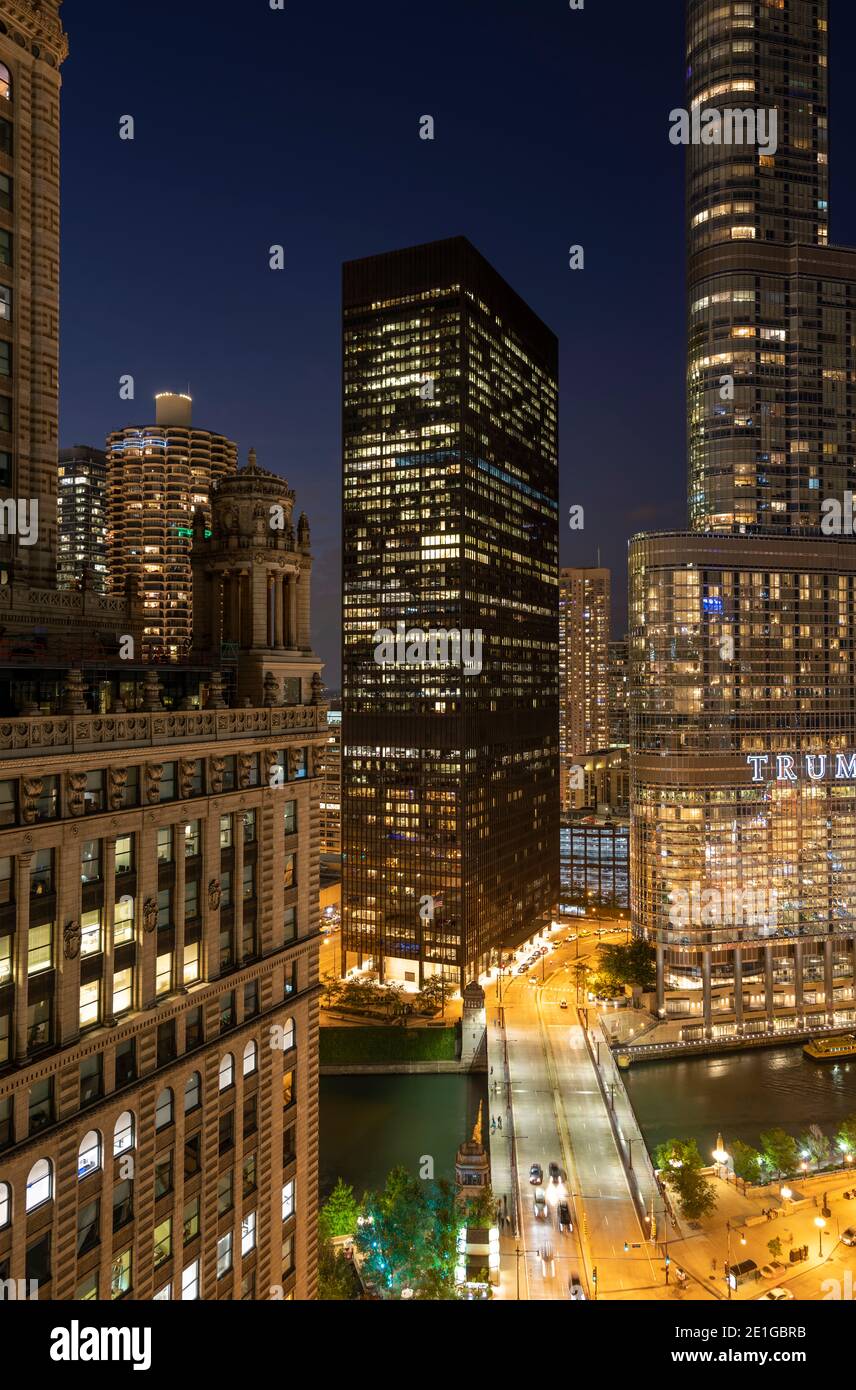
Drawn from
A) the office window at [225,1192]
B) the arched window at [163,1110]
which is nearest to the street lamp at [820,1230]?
the office window at [225,1192]

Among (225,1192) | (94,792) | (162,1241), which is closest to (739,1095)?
(225,1192)

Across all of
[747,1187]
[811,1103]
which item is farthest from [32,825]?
[811,1103]

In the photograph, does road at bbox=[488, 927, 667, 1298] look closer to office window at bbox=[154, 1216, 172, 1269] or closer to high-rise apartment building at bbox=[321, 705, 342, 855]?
office window at bbox=[154, 1216, 172, 1269]

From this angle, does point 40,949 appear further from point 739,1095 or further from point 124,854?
point 739,1095

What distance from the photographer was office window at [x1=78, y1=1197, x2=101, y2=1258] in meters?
22.1

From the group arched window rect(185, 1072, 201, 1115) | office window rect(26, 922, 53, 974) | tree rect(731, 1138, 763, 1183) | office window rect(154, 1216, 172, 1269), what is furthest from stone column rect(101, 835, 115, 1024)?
tree rect(731, 1138, 763, 1183)

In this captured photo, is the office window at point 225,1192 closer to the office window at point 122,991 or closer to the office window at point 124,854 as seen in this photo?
the office window at point 122,991

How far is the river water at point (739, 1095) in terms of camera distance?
6800 cm

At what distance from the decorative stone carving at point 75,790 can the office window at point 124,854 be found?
1817 mm

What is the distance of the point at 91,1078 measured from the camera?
22641mm

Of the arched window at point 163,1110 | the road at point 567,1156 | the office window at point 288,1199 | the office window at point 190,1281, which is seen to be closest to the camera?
the arched window at point 163,1110

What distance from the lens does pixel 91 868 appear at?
22812 millimetres
